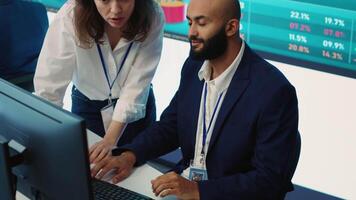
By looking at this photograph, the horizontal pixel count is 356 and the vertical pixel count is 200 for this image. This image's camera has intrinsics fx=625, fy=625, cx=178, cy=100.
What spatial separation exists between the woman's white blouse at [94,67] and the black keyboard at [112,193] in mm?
522

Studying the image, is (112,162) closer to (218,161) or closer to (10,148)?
(218,161)

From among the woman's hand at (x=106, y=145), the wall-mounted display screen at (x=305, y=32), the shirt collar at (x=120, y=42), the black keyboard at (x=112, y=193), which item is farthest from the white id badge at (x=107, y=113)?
the wall-mounted display screen at (x=305, y=32)

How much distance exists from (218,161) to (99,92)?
73 cm

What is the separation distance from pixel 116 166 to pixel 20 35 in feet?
4.27

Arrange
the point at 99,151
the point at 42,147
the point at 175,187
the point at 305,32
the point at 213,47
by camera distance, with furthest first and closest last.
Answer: the point at 305,32 < the point at 99,151 < the point at 213,47 < the point at 175,187 < the point at 42,147

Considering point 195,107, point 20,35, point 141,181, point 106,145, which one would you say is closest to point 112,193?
point 141,181

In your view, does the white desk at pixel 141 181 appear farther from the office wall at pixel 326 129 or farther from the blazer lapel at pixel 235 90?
the office wall at pixel 326 129

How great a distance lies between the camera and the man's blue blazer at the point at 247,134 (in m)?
1.98

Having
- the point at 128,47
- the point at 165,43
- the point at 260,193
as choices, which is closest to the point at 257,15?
the point at 165,43

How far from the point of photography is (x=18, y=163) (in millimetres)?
1640

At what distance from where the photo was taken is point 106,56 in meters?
2.54

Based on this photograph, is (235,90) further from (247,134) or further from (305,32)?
(305,32)

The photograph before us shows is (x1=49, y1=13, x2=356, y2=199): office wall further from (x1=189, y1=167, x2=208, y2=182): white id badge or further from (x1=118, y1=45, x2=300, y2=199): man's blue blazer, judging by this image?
(x1=189, y1=167, x2=208, y2=182): white id badge

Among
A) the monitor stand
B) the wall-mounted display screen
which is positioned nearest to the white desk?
the monitor stand
